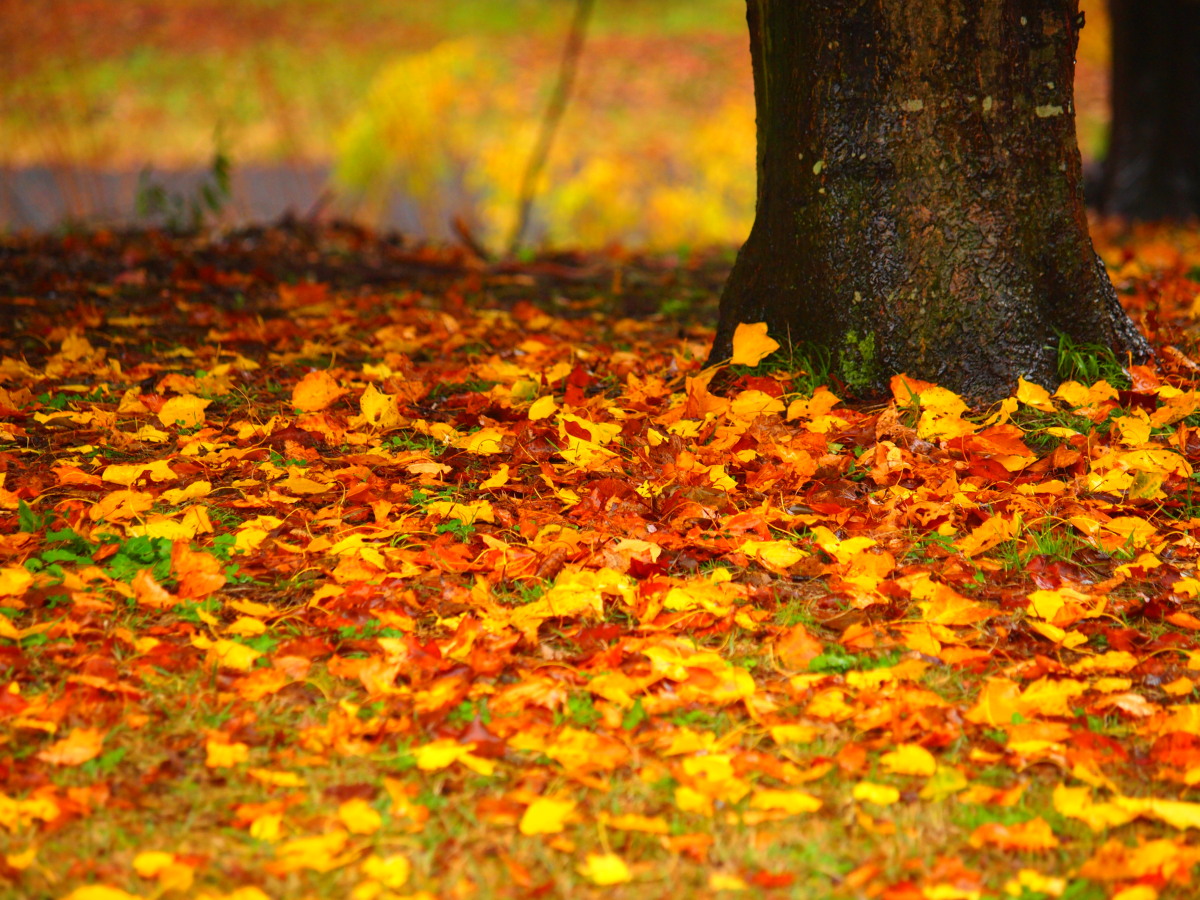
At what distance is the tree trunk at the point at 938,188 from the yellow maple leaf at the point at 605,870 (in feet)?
6.19

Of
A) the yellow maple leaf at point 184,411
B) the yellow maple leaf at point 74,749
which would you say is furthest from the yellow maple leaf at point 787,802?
the yellow maple leaf at point 184,411

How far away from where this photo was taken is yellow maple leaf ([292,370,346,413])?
3.15 metres

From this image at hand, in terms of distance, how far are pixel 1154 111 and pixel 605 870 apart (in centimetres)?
768

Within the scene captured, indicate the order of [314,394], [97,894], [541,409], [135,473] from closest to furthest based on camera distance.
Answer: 1. [97,894]
2. [135,473]
3. [541,409]
4. [314,394]

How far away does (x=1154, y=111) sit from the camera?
7664mm

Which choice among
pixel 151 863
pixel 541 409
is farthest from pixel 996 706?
pixel 541 409

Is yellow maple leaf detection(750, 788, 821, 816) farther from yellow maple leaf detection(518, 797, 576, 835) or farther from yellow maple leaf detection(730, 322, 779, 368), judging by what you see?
yellow maple leaf detection(730, 322, 779, 368)

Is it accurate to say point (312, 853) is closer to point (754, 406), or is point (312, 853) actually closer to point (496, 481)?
point (496, 481)

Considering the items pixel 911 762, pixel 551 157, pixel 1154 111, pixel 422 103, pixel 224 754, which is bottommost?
pixel 911 762

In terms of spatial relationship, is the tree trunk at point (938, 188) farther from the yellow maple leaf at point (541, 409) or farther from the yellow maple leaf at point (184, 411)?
the yellow maple leaf at point (184, 411)

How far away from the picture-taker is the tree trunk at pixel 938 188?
3.01 m

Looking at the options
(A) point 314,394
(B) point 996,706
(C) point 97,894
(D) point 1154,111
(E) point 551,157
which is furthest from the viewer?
(E) point 551,157

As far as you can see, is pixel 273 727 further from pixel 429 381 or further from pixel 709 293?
pixel 709 293

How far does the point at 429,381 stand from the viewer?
11.3 ft
